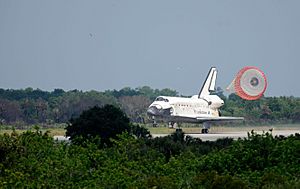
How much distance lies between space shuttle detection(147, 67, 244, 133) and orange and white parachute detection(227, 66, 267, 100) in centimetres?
591

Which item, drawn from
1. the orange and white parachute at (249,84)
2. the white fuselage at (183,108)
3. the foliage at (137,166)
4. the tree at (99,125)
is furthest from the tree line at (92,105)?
the foliage at (137,166)

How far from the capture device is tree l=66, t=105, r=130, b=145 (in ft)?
159

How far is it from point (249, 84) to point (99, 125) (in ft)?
93.5

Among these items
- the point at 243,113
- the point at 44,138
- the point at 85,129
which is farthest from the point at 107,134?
the point at 243,113

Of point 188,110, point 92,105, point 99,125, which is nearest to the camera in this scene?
point 99,125

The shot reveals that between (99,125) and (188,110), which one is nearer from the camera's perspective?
(99,125)

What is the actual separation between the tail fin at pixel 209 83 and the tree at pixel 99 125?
157 ft

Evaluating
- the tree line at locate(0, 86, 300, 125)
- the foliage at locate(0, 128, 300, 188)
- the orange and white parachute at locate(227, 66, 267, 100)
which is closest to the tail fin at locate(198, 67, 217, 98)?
the tree line at locate(0, 86, 300, 125)

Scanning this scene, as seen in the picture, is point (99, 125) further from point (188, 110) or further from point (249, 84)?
point (188, 110)

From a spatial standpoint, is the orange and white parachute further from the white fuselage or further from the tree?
the tree

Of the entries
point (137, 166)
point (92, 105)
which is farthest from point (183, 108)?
point (137, 166)

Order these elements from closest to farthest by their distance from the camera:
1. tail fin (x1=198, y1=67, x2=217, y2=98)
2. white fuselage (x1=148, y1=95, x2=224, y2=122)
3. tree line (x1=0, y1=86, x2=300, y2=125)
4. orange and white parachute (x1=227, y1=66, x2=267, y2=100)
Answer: orange and white parachute (x1=227, y1=66, x2=267, y2=100) → white fuselage (x1=148, y1=95, x2=224, y2=122) → tail fin (x1=198, y1=67, x2=217, y2=98) → tree line (x1=0, y1=86, x2=300, y2=125)

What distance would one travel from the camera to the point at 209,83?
330 feet

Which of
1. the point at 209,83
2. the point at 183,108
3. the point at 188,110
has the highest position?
the point at 209,83
